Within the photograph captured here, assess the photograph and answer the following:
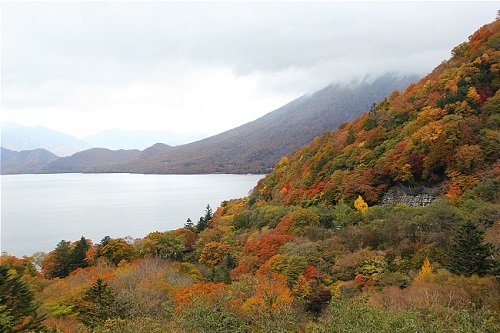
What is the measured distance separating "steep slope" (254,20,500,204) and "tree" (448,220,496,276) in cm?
828

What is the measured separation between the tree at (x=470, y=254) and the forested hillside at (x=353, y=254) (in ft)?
0.15

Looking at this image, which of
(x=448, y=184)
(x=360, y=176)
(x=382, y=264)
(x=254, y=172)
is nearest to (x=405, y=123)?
(x=360, y=176)

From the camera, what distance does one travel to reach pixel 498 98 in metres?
24.7

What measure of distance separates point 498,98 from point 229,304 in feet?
76.6

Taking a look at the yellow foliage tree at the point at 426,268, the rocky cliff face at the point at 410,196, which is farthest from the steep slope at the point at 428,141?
the yellow foliage tree at the point at 426,268

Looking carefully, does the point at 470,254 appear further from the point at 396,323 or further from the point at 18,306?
the point at 18,306

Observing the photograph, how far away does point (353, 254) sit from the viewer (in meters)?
19.1

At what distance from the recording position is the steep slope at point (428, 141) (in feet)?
76.0

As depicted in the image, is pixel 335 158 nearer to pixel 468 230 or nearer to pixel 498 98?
pixel 498 98

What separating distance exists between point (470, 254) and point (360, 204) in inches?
495

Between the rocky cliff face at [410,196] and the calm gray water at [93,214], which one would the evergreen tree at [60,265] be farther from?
the rocky cliff face at [410,196]

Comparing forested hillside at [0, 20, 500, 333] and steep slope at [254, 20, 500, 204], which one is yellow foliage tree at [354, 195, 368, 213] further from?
steep slope at [254, 20, 500, 204]

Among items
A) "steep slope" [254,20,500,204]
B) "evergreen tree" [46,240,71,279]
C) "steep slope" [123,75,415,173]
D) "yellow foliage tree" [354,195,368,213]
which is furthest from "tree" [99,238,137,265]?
"steep slope" [123,75,415,173]

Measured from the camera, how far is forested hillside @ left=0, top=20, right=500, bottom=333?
11.1 meters
